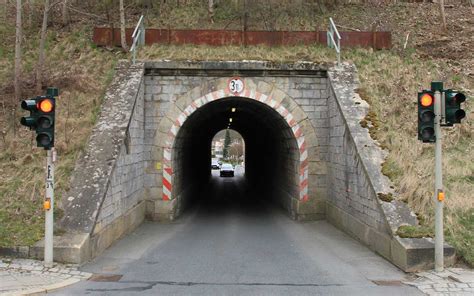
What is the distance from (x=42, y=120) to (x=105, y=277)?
9.85ft

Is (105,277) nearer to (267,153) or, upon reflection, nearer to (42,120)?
(42,120)

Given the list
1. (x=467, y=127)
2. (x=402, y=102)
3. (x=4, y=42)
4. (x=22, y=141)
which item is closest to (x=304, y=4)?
(x=402, y=102)

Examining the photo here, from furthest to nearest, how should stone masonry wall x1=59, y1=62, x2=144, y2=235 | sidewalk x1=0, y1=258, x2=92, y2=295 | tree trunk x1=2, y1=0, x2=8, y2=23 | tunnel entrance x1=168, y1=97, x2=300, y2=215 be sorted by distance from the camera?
tree trunk x1=2, y1=0, x2=8, y2=23 < tunnel entrance x1=168, y1=97, x2=300, y2=215 < stone masonry wall x1=59, y1=62, x2=144, y2=235 < sidewalk x1=0, y1=258, x2=92, y2=295

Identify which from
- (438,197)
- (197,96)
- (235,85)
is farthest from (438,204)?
(197,96)

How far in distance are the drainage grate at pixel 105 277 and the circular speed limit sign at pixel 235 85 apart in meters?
7.63

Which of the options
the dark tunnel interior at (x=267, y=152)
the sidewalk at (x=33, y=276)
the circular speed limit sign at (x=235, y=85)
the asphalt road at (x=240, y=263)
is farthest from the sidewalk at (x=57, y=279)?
the circular speed limit sign at (x=235, y=85)

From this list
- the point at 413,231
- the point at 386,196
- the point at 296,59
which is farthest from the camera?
the point at 296,59

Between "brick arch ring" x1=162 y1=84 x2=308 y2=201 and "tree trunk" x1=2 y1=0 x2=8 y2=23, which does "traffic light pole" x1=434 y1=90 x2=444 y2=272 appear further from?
"tree trunk" x1=2 y1=0 x2=8 y2=23

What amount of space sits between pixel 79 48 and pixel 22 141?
6.11m

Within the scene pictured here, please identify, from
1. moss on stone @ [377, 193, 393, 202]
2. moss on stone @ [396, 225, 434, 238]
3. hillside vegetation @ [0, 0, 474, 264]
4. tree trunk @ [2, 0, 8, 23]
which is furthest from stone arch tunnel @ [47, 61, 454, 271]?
tree trunk @ [2, 0, 8, 23]

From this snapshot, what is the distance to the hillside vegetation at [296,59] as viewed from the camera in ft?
29.3

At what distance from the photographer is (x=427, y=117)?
718cm

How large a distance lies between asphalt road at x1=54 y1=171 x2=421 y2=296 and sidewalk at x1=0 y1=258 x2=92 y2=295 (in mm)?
253

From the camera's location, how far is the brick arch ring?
13008 mm
